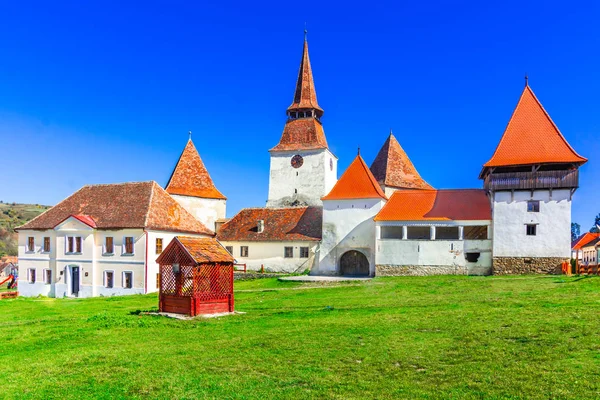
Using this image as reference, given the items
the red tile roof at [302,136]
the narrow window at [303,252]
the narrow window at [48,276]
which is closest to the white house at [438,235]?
the narrow window at [303,252]

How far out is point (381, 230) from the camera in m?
33.7

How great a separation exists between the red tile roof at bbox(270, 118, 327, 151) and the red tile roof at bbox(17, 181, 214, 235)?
14089 millimetres

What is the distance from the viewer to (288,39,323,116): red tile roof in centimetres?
4694

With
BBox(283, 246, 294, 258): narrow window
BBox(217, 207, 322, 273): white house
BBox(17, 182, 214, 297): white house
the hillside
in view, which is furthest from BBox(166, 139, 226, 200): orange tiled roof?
the hillside

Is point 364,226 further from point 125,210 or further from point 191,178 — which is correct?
point 191,178

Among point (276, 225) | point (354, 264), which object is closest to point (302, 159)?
point (276, 225)

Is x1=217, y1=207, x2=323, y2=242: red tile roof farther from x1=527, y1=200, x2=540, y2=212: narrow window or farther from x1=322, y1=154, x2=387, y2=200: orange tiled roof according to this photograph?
x1=527, y1=200, x2=540, y2=212: narrow window

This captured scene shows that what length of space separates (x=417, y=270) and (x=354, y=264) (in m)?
5.02

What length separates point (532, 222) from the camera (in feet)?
93.7

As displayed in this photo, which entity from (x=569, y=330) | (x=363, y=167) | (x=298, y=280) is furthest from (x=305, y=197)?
(x=569, y=330)

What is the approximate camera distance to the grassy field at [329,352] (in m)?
8.14

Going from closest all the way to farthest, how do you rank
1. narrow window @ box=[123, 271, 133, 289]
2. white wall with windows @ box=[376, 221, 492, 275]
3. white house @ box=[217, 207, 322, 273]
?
white wall with windows @ box=[376, 221, 492, 275], narrow window @ box=[123, 271, 133, 289], white house @ box=[217, 207, 322, 273]

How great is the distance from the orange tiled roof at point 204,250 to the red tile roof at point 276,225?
18099 mm

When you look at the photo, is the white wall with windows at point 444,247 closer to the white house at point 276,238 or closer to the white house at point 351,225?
the white house at point 351,225
